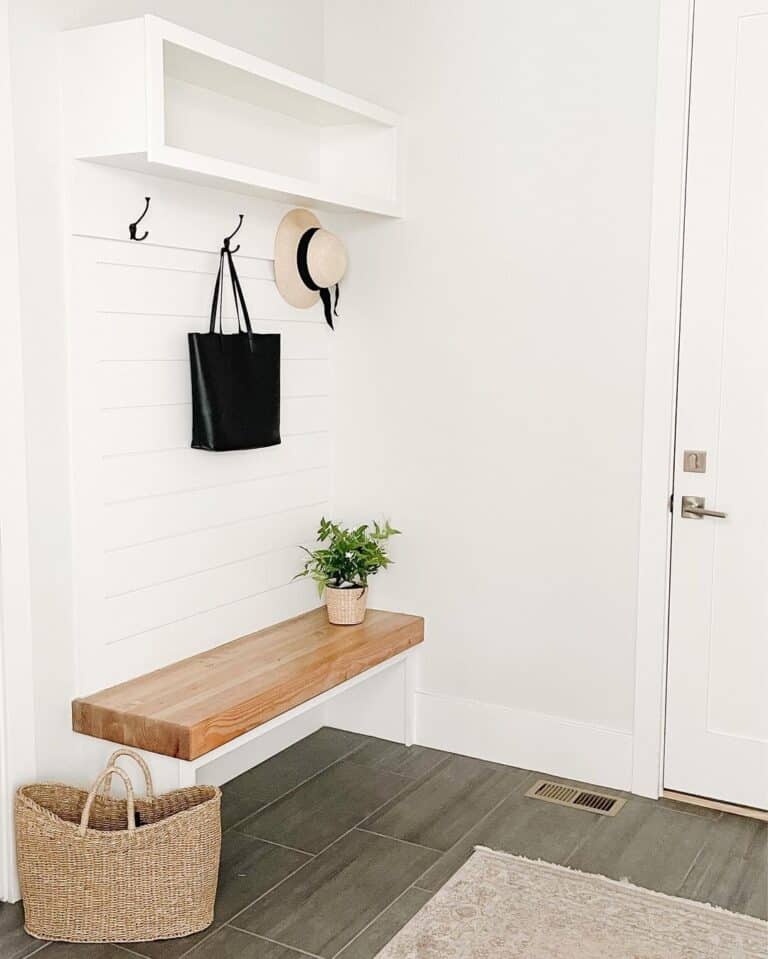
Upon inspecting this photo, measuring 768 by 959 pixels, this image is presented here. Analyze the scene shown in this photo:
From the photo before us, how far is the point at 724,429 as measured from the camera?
9.64 ft

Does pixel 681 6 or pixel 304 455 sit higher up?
pixel 681 6

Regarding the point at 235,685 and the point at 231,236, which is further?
the point at 231,236

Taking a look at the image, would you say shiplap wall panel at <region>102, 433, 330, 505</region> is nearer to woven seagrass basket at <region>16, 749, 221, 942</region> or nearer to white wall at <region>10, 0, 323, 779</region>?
white wall at <region>10, 0, 323, 779</region>

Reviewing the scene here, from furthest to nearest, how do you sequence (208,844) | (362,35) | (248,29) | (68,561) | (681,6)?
(362,35) → (248,29) → (681,6) → (68,561) → (208,844)

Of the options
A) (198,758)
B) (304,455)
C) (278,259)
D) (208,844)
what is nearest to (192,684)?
(198,758)

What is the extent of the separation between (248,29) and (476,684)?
6.84 feet

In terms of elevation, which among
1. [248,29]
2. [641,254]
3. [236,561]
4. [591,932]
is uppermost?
[248,29]

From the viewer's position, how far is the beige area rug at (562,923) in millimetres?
2307

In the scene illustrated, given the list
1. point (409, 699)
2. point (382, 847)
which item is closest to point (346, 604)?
point (409, 699)

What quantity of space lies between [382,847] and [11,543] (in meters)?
1.22

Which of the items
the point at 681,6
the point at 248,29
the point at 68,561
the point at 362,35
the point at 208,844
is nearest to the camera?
the point at 208,844

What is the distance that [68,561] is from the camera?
8.48 feet

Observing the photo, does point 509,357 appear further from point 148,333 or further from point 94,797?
point 94,797

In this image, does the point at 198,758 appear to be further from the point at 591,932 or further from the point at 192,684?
the point at 591,932
